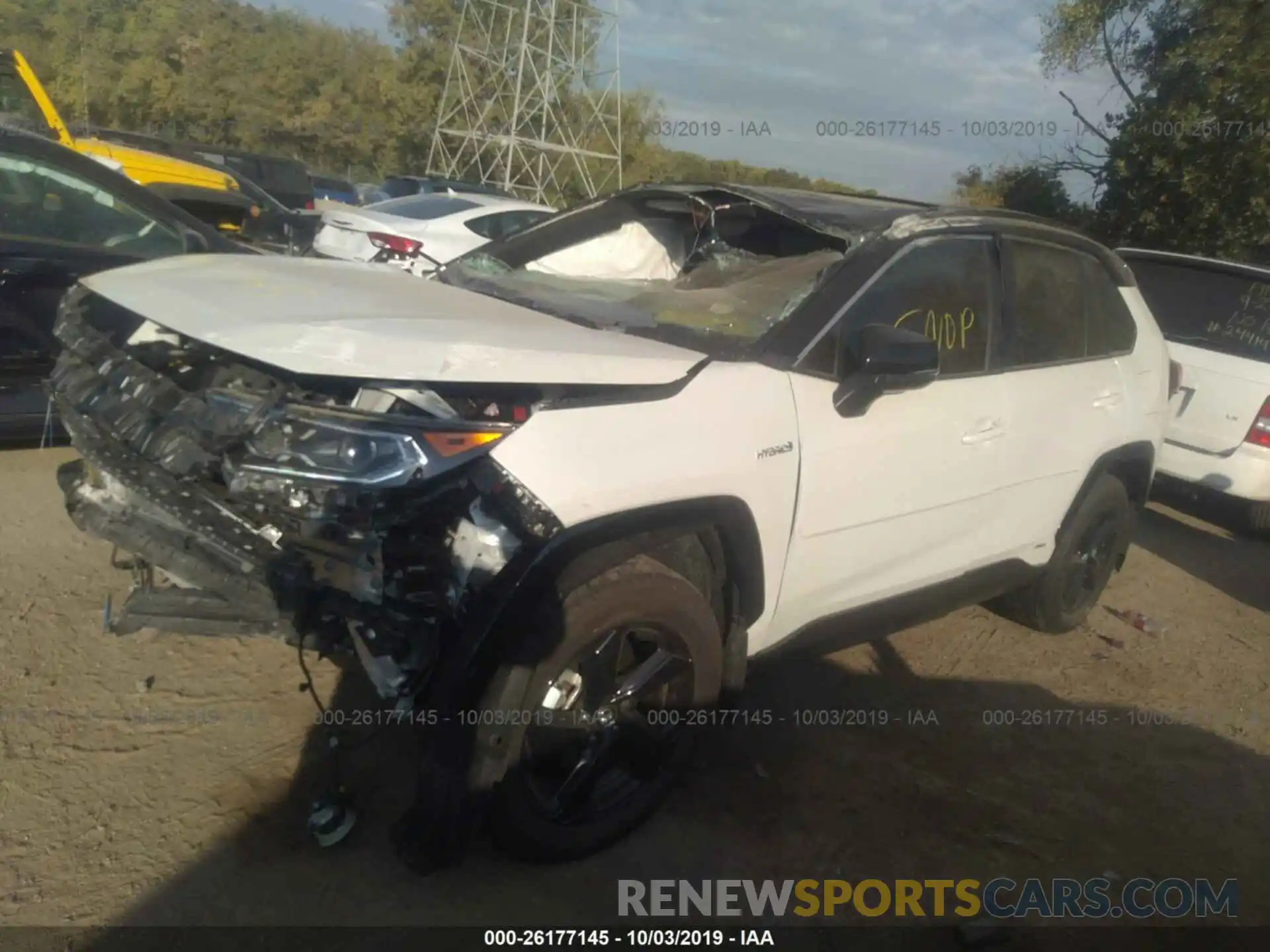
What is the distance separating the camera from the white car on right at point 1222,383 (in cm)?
611

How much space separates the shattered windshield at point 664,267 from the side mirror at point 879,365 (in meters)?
0.27

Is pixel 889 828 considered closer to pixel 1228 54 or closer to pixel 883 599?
pixel 883 599

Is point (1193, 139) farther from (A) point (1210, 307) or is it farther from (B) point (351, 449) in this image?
(B) point (351, 449)

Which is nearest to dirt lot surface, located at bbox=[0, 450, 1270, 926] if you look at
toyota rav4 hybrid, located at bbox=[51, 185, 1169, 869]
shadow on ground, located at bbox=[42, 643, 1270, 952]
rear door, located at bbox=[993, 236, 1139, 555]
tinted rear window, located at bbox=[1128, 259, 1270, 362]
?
shadow on ground, located at bbox=[42, 643, 1270, 952]

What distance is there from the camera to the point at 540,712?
2582 millimetres

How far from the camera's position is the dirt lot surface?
2615 millimetres

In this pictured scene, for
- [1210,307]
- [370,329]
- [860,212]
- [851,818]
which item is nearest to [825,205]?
[860,212]

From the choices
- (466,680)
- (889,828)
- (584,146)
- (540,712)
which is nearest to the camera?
(466,680)

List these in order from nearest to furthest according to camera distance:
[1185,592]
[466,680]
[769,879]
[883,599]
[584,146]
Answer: [466,680], [769,879], [883,599], [1185,592], [584,146]

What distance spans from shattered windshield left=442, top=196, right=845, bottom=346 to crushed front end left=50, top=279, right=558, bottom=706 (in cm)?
104

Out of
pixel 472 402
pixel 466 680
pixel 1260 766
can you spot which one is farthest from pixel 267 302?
pixel 1260 766

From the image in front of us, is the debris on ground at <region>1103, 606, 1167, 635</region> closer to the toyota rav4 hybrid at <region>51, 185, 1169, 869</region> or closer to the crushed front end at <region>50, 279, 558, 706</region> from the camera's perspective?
the toyota rav4 hybrid at <region>51, 185, 1169, 869</region>

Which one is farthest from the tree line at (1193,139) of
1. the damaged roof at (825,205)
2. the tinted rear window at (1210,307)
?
the damaged roof at (825,205)

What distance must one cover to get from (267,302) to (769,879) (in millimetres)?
2157
